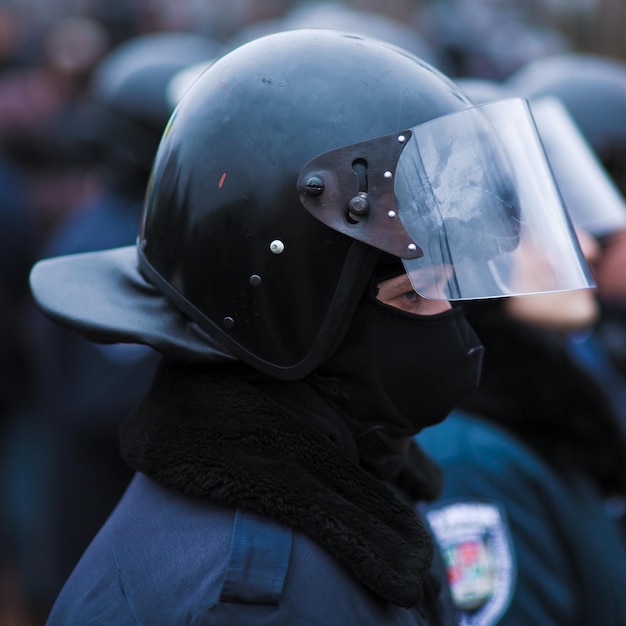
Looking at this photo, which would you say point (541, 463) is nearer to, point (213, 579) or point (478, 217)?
point (478, 217)

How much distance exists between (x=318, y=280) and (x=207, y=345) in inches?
9.3

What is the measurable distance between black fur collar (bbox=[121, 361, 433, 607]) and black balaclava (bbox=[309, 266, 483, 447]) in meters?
0.12

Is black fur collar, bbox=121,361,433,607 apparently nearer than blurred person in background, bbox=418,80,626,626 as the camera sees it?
Yes

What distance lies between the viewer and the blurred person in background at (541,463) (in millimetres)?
2334

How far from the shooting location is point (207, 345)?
5.71ft

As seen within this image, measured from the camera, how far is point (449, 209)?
1.71m

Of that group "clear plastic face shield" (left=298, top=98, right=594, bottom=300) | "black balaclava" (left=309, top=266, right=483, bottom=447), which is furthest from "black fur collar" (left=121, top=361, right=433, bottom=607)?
"clear plastic face shield" (left=298, top=98, right=594, bottom=300)

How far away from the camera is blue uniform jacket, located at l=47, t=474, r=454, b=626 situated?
1480mm

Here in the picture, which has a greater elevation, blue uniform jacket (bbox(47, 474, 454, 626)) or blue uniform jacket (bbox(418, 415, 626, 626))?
blue uniform jacket (bbox(47, 474, 454, 626))

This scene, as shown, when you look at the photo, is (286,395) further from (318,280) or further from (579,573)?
(579,573)

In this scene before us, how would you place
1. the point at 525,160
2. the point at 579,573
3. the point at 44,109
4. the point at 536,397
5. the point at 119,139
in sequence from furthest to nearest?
1. the point at 44,109
2. the point at 119,139
3. the point at 536,397
4. the point at 579,573
5. the point at 525,160

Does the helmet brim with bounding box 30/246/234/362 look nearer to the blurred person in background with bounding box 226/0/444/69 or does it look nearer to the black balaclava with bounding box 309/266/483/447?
the black balaclava with bounding box 309/266/483/447

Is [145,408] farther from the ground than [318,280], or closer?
closer

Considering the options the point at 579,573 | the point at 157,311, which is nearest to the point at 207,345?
the point at 157,311
